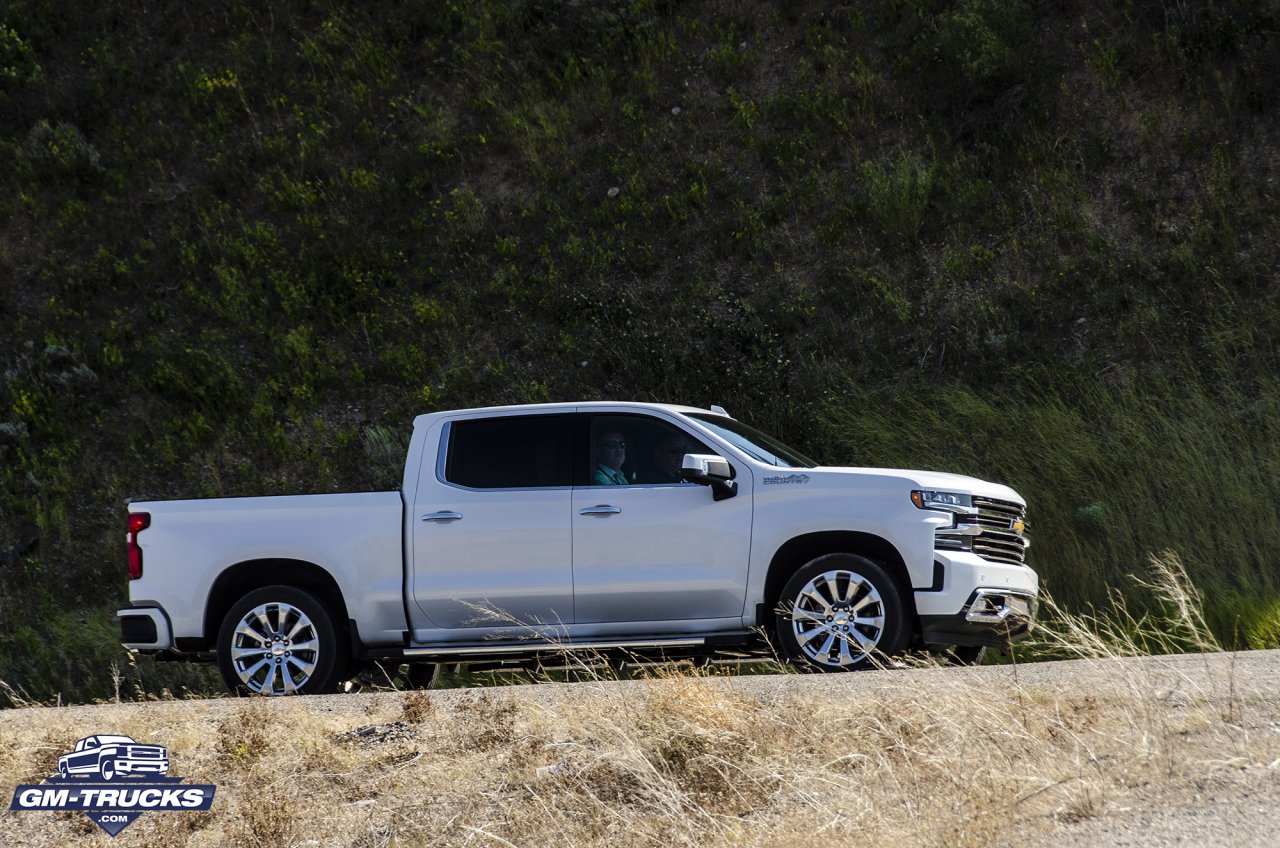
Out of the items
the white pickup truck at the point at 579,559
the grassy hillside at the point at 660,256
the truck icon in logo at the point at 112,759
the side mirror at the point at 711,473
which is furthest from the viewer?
the grassy hillside at the point at 660,256

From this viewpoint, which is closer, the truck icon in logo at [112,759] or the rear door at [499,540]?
the truck icon in logo at [112,759]

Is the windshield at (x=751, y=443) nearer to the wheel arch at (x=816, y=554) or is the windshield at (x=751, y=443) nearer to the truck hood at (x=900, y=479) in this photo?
the truck hood at (x=900, y=479)

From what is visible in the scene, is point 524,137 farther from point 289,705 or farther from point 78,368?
point 289,705

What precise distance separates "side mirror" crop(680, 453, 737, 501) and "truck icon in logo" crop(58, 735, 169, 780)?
10.8ft

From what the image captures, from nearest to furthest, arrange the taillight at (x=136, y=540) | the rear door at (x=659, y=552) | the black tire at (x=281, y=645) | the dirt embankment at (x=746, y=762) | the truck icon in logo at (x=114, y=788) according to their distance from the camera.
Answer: the dirt embankment at (x=746, y=762), the truck icon in logo at (x=114, y=788), the rear door at (x=659, y=552), the black tire at (x=281, y=645), the taillight at (x=136, y=540)

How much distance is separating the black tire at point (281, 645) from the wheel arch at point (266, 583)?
0.32 feet

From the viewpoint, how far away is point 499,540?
8297 mm

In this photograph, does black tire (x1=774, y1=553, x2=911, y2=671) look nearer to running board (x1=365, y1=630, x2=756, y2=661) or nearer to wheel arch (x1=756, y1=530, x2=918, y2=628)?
wheel arch (x1=756, y1=530, x2=918, y2=628)

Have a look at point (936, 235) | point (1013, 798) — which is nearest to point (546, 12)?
point (936, 235)

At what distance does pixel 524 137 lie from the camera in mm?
19266

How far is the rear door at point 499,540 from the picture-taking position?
27.0ft

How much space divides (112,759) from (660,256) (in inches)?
465

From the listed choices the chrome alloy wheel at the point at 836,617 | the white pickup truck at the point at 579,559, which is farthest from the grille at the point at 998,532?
the chrome alloy wheel at the point at 836,617

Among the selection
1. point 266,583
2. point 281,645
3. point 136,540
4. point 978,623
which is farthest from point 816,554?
point 136,540
